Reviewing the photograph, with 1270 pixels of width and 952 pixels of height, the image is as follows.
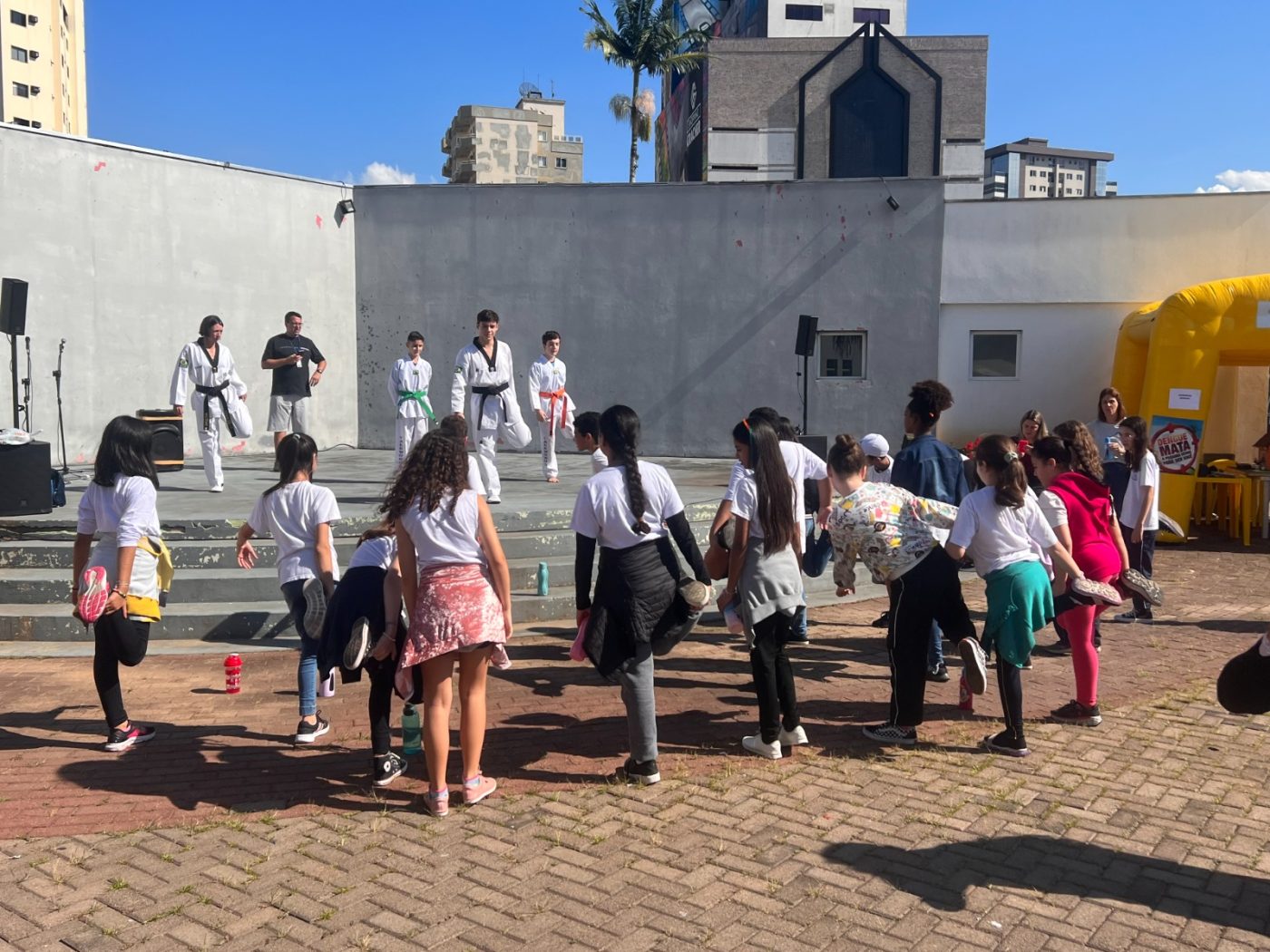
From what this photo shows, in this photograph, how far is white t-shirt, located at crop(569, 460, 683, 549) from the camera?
16.8 ft

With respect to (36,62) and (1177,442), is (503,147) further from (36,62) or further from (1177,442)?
(1177,442)

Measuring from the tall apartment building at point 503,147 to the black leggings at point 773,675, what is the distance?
3927 inches

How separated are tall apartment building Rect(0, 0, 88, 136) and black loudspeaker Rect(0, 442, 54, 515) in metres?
85.3

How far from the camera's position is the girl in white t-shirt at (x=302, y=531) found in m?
5.77

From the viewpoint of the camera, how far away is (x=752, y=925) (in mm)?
3916

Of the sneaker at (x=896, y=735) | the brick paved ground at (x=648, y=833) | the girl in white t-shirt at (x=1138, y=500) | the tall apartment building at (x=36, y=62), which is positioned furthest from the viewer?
the tall apartment building at (x=36, y=62)

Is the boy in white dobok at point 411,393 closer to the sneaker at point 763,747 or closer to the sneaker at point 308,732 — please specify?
the sneaker at point 308,732

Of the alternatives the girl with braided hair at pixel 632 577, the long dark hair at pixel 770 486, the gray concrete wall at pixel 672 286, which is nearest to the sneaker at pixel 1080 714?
the long dark hair at pixel 770 486

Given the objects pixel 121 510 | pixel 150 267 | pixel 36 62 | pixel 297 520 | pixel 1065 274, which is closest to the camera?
pixel 121 510

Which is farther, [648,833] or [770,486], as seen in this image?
[770,486]

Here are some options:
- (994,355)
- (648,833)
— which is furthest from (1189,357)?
(648,833)

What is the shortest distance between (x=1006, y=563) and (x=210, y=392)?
339 inches

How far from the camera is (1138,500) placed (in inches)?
363

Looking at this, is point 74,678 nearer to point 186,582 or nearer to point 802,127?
point 186,582
